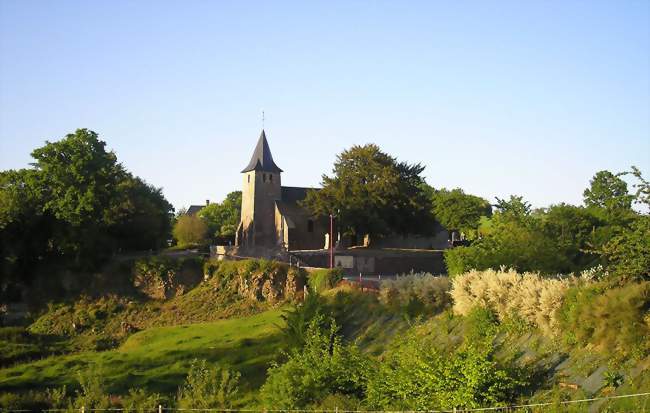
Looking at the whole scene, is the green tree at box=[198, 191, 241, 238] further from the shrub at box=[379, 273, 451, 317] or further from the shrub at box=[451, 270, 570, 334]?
the shrub at box=[451, 270, 570, 334]

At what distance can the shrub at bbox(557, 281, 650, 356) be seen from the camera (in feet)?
53.1

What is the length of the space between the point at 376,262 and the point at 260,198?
62.3 ft

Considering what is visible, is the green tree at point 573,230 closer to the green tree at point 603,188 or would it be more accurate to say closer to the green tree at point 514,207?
the green tree at point 514,207

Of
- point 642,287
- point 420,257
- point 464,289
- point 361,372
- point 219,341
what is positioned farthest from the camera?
point 420,257

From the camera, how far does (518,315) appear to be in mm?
20469

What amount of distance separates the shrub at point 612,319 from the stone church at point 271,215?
4086cm

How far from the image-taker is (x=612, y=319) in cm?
1669

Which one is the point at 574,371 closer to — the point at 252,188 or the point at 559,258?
the point at 559,258

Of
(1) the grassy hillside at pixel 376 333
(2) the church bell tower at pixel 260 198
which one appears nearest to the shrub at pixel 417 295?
(1) the grassy hillside at pixel 376 333

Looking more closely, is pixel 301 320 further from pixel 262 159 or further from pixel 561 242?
pixel 262 159

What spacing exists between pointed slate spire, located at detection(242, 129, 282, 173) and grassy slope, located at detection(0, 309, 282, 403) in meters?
27.9

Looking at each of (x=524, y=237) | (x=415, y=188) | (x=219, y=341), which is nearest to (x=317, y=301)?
(x=219, y=341)

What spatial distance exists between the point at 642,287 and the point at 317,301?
15.0 m

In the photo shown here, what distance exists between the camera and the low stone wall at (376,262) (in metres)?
45.2
